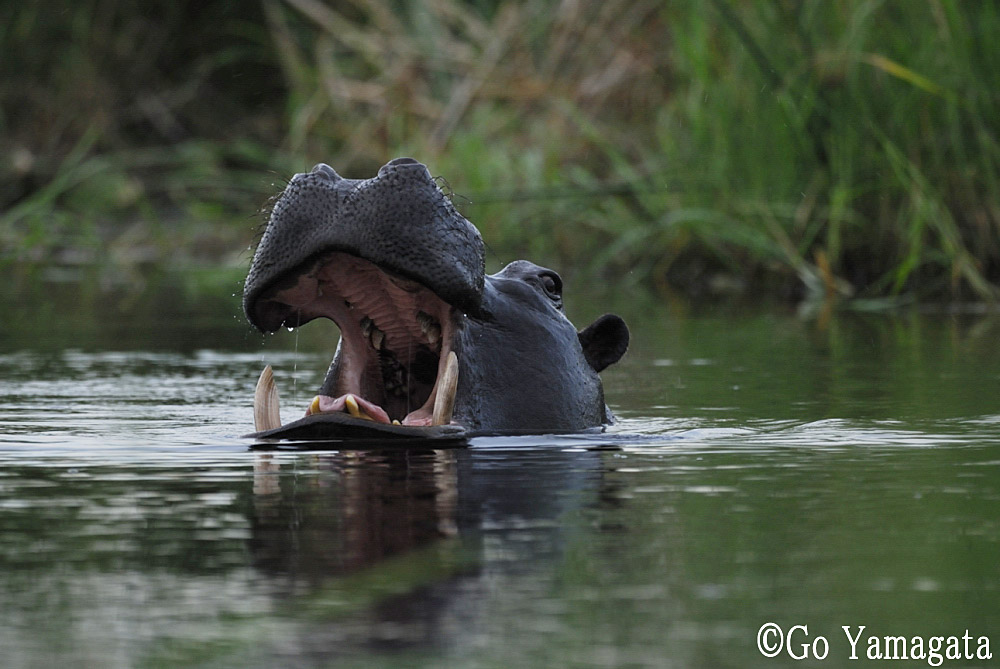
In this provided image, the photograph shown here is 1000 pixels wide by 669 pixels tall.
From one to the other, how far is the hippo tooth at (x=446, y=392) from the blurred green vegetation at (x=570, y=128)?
1.21 meters

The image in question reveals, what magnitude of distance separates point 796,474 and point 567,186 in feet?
21.9

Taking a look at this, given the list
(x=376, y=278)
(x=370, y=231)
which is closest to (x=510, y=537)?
(x=370, y=231)

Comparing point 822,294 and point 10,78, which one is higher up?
point 10,78

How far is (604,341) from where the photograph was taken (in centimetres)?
489

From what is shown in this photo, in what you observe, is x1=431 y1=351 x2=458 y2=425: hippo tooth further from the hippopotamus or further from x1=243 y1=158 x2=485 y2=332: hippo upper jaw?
x1=243 y1=158 x2=485 y2=332: hippo upper jaw

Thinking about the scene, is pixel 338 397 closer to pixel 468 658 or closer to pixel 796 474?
pixel 796 474

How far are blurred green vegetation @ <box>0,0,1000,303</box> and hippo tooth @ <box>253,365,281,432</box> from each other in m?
1.16

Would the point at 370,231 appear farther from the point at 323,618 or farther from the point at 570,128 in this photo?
the point at 570,128

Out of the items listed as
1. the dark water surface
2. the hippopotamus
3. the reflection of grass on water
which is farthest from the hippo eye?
the reflection of grass on water

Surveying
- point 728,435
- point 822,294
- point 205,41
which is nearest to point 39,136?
point 205,41

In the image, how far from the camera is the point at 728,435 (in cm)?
468

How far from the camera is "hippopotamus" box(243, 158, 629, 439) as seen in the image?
12.7ft

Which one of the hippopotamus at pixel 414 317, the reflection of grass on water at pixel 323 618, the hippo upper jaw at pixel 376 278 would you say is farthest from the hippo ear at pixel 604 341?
the reflection of grass on water at pixel 323 618

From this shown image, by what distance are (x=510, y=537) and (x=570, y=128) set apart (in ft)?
29.6
